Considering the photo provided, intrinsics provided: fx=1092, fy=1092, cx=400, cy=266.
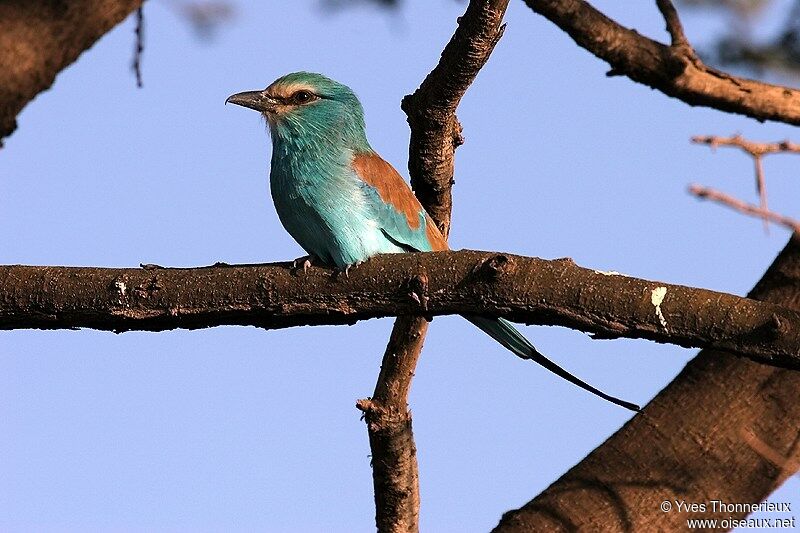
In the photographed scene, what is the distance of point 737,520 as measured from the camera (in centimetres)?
375

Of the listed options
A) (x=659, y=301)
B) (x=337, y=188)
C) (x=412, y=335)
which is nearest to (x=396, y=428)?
(x=412, y=335)

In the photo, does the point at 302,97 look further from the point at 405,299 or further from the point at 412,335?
the point at 405,299

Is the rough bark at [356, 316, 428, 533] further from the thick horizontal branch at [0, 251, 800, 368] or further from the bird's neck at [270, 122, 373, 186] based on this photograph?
the thick horizontal branch at [0, 251, 800, 368]

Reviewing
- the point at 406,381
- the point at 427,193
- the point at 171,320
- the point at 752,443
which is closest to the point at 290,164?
the point at 427,193

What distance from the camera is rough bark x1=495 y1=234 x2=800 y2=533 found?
3.71m

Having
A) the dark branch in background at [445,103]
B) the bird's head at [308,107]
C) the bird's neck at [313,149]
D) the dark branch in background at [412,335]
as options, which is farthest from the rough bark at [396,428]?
the bird's head at [308,107]

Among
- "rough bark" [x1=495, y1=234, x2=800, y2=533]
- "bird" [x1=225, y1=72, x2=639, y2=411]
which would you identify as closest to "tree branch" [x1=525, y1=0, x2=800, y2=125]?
"rough bark" [x1=495, y1=234, x2=800, y2=533]

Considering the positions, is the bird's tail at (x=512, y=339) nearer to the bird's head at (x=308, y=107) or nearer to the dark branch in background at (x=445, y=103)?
the dark branch in background at (x=445, y=103)

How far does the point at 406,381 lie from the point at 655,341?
4.40ft

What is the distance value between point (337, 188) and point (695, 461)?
1632 millimetres

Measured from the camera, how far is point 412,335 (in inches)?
155

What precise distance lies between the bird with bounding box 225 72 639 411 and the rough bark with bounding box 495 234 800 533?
0.28 metres

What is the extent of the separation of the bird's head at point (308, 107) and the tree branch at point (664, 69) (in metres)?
1.35

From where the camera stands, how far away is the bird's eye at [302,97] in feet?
15.4
